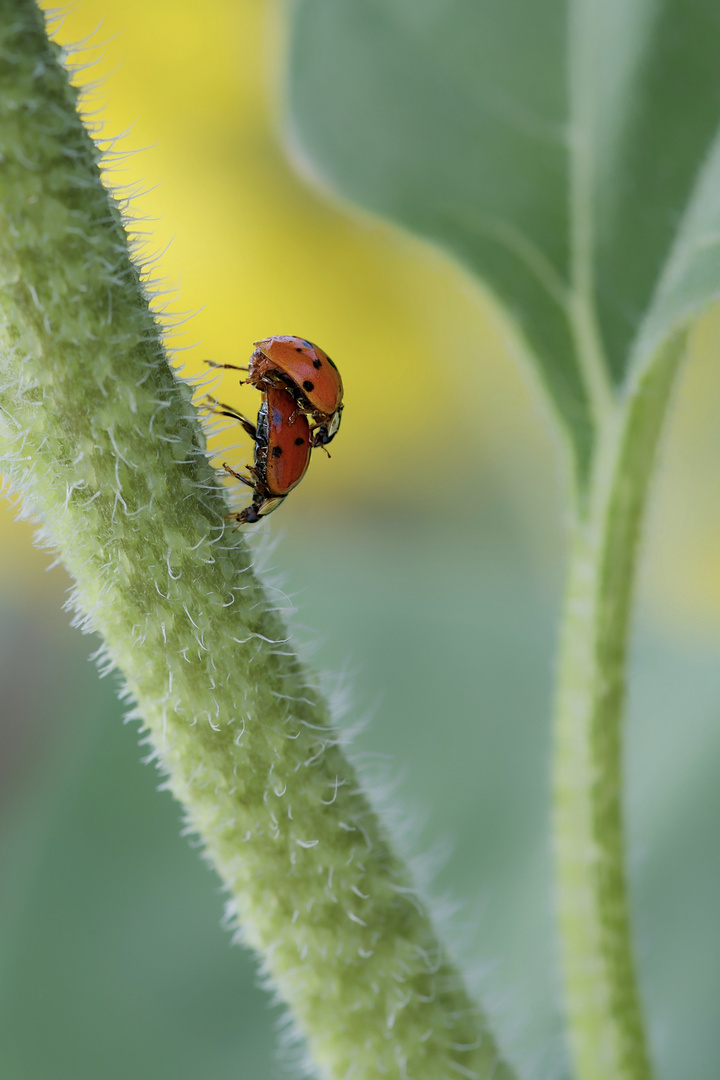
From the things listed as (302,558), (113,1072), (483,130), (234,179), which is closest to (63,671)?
(302,558)

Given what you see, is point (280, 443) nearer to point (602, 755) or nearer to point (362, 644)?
point (602, 755)

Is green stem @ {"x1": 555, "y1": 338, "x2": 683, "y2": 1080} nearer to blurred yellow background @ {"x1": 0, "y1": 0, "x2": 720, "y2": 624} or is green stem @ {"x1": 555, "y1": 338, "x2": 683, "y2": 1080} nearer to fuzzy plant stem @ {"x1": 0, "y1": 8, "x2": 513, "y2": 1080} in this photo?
fuzzy plant stem @ {"x1": 0, "y1": 8, "x2": 513, "y2": 1080}

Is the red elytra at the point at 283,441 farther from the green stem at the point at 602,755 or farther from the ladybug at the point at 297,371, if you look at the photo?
the green stem at the point at 602,755

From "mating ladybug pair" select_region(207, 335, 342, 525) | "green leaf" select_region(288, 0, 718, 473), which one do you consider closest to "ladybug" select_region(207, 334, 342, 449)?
"mating ladybug pair" select_region(207, 335, 342, 525)

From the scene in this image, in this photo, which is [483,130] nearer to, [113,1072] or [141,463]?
[141,463]

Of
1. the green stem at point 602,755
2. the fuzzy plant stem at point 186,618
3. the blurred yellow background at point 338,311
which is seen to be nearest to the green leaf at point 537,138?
the green stem at point 602,755
